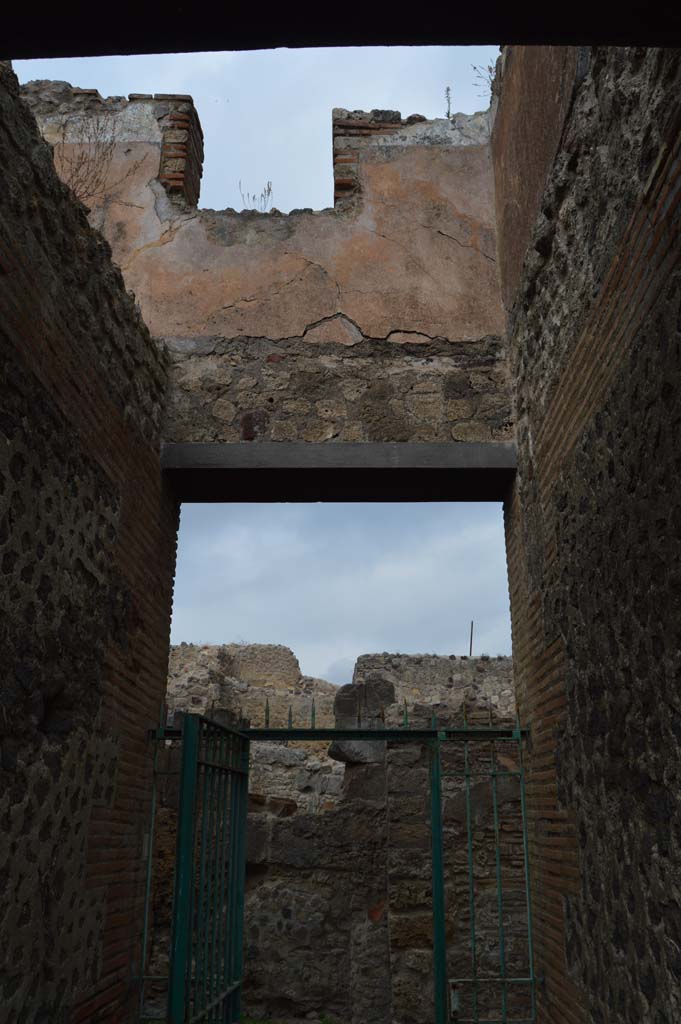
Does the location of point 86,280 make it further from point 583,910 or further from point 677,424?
point 583,910

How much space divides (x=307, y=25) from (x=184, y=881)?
3.40m

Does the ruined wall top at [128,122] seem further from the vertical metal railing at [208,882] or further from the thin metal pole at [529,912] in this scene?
the thin metal pole at [529,912]

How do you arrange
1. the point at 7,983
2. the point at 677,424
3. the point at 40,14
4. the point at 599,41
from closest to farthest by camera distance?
the point at 40,14 → the point at 599,41 → the point at 677,424 → the point at 7,983

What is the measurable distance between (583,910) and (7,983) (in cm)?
235

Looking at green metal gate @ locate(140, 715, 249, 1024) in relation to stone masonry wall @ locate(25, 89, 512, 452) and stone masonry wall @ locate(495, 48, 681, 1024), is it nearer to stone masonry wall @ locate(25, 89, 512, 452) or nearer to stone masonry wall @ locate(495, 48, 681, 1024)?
stone masonry wall @ locate(495, 48, 681, 1024)

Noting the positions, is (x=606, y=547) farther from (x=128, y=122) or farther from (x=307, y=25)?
Result: (x=128, y=122)

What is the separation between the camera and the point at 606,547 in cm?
337

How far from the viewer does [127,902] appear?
176 inches

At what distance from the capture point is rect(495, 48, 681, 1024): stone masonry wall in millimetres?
2730

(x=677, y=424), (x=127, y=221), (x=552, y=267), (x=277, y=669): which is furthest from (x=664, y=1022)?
(x=277, y=669)

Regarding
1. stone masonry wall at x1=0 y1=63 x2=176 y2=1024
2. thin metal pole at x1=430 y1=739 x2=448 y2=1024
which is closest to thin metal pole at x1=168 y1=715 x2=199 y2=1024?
stone masonry wall at x1=0 y1=63 x2=176 y2=1024

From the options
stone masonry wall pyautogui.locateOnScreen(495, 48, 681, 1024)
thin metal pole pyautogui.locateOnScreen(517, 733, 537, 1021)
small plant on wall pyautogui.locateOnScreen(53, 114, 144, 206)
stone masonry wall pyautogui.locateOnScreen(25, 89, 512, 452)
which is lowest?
thin metal pole pyautogui.locateOnScreen(517, 733, 537, 1021)

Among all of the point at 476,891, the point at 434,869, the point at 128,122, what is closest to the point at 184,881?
the point at 434,869

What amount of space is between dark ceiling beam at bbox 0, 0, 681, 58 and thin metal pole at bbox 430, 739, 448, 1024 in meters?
3.92
